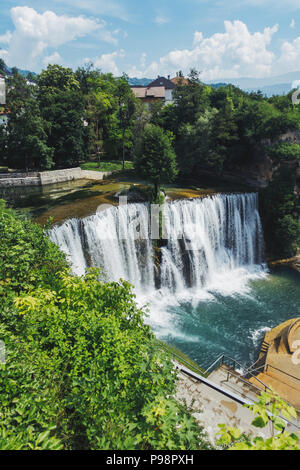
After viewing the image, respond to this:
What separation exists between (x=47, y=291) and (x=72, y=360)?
1812mm

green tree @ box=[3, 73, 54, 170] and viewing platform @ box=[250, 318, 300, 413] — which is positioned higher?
green tree @ box=[3, 73, 54, 170]

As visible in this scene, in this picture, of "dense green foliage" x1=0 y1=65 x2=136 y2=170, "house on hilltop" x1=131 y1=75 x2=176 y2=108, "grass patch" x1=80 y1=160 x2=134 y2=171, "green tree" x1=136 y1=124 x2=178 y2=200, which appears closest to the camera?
"green tree" x1=136 y1=124 x2=178 y2=200

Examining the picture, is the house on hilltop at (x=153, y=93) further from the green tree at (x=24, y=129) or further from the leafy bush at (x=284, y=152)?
the leafy bush at (x=284, y=152)

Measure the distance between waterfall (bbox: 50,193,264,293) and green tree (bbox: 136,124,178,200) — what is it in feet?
6.79

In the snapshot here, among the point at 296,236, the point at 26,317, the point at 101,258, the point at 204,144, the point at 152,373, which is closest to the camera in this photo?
the point at 152,373

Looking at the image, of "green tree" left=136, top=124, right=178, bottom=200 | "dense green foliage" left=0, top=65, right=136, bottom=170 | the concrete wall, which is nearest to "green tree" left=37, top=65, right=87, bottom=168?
"dense green foliage" left=0, top=65, right=136, bottom=170

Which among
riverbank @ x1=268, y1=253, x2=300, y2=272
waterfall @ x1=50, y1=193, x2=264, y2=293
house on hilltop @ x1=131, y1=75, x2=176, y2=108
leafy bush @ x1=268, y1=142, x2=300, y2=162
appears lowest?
riverbank @ x1=268, y1=253, x2=300, y2=272

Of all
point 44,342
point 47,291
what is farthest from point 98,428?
point 47,291

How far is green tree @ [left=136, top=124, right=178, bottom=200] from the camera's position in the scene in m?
18.9

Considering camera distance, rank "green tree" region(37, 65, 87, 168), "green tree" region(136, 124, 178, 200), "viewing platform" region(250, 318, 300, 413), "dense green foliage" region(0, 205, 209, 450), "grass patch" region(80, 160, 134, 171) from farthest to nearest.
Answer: "grass patch" region(80, 160, 134, 171) → "green tree" region(37, 65, 87, 168) → "green tree" region(136, 124, 178, 200) → "viewing platform" region(250, 318, 300, 413) → "dense green foliage" region(0, 205, 209, 450)

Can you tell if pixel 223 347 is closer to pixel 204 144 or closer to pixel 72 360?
pixel 72 360

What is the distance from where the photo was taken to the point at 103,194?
21438 millimetres

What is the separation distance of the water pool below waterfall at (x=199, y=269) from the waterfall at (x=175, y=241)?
0.19ft

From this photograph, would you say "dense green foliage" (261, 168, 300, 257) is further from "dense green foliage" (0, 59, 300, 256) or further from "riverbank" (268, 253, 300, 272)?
"riverbank" (268, 253, 300, 272)
